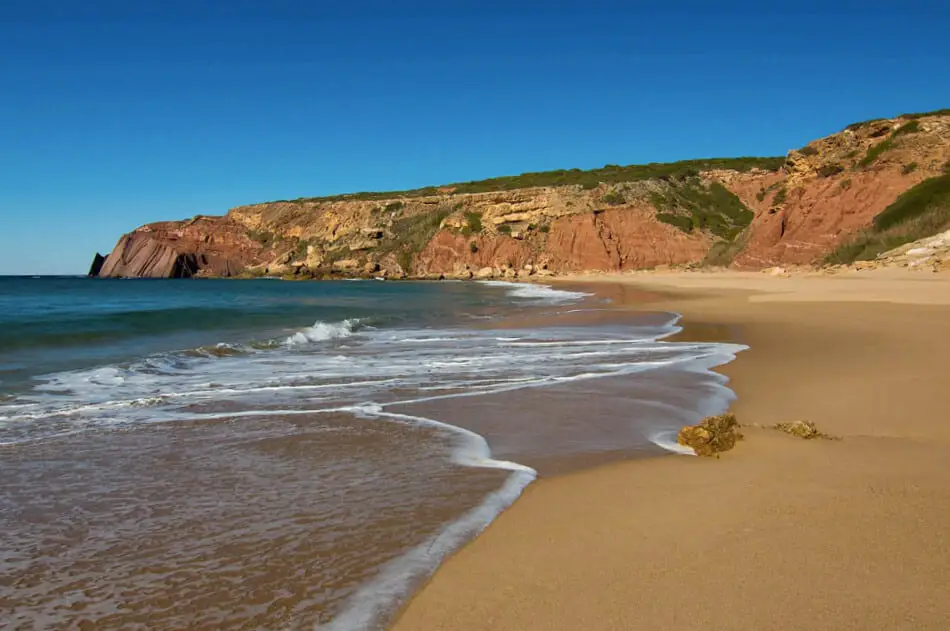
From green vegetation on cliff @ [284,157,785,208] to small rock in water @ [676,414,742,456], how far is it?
7912cm

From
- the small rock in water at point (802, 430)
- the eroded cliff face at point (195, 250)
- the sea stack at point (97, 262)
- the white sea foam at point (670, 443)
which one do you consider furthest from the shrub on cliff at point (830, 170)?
the sea stack at point (97, 262)

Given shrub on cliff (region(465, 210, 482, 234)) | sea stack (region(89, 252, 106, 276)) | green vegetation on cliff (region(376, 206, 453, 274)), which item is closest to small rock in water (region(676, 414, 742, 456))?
shrub on cliff (region(465, 210, 482, 234))

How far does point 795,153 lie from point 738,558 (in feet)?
157

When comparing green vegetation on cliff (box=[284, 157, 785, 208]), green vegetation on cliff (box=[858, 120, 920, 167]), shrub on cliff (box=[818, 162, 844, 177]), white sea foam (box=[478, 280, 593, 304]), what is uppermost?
green vegetation on cliff (box=[284, 157, 785, 208])

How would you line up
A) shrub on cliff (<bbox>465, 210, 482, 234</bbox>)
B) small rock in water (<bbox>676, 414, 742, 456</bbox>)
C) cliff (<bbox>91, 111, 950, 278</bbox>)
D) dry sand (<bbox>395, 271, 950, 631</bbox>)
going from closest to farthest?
dry sand (<bbox>395, 271, 950, 631</bbox>), small rock in water (<bbox>676, 414, 742, 456</bbox>), cliff (<bbox>91, 111, 950, 278</bbox>), shrub on cliff (<bbox>465, 210, 482, 234</bbox>)

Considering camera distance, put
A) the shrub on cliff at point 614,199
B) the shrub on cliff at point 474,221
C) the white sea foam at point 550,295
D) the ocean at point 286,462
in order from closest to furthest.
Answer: the ocean at point 286,462 → the white sea foam at point 550,295 → the shrub on cliff at point 614,199 → the shrub on cliff at point 474,221

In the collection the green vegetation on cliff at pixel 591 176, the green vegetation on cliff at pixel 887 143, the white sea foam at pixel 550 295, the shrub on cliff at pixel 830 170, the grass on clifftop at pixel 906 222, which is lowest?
the white sea foam at pixel 550 295

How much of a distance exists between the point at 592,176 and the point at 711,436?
303ft

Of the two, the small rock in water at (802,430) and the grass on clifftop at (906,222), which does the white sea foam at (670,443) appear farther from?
the grass on clifftop at (906,222)

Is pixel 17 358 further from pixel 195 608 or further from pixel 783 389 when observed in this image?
pixel 783 389

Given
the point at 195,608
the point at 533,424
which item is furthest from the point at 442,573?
the point at 533,424

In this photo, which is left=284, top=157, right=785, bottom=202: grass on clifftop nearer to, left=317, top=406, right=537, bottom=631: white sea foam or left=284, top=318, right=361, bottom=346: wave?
left=284, top=318, right=361, bottom=346: wave

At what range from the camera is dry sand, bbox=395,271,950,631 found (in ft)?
8.05

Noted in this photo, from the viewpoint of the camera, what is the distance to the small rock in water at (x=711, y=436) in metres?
4.79
